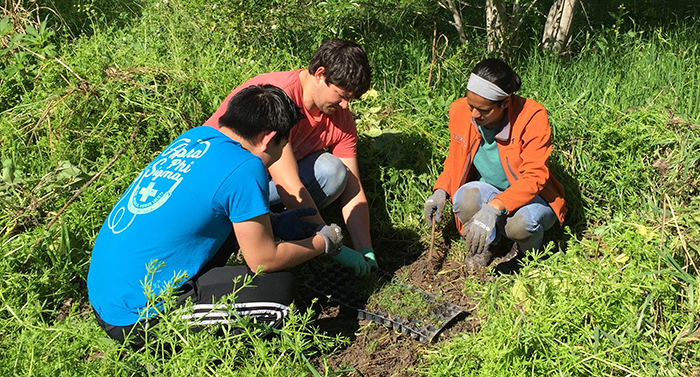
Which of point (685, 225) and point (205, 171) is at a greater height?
point (205, 171)

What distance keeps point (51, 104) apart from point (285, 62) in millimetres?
1655

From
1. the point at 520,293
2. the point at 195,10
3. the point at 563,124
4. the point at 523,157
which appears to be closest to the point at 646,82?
the point at 563,124

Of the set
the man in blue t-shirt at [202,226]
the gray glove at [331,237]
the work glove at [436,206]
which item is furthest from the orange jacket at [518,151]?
the man in blue t-shirt at [202,226]

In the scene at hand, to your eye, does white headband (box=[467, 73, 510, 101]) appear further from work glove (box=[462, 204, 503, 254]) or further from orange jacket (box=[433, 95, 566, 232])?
work glove (box=[462, 204, 503, 254])

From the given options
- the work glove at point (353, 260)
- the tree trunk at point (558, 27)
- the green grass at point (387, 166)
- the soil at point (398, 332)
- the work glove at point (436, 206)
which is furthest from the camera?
the tree trunk at point (558, 27)

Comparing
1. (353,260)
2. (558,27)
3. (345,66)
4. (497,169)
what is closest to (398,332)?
(353,260)

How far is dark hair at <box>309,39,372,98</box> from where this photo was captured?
9.16ft

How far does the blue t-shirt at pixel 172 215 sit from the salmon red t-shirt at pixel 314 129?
87 centimetres

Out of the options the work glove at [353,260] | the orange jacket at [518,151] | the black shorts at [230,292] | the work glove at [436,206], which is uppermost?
the orange jacket at [518,151]

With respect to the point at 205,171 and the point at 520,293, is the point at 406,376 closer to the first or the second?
the point at 520,293

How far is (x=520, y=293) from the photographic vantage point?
2.20 meters

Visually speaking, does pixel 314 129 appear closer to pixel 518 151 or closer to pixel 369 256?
pixel 369 256

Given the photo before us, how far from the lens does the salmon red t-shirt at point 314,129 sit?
10.0 ft

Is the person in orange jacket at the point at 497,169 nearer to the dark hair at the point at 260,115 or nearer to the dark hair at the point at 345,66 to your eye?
the dark hair at the point at 345,66
